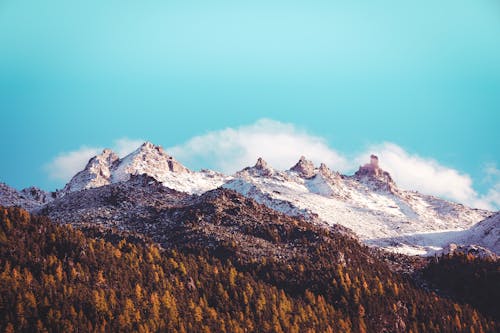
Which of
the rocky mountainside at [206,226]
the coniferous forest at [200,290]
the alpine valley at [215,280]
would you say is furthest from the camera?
the rocky mountainside at [206,226]

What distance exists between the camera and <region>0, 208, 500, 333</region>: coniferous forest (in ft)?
386

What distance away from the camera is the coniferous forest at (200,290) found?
118 meters

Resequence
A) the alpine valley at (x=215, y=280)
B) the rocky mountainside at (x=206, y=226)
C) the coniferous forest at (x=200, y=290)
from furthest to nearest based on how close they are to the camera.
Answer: the rocky mountainside at (x=206, y=226), the alpine valley at (x=215, y=280), the coniferous forest at (x=200, y=290)

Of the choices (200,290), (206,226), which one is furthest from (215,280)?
(206,226)

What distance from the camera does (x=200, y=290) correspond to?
139750 millimetres

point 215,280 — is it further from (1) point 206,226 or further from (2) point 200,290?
(1) point 206,226

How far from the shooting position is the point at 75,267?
129750mm

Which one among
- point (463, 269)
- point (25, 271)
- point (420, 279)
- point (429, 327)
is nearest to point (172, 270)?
point (25, 271)

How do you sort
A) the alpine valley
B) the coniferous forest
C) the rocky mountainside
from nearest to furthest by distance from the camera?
the coniferous forest, the alpine valley, the rocky mountainside

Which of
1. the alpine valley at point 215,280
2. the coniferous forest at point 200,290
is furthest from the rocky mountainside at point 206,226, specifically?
the coniferous forest at point 200,290

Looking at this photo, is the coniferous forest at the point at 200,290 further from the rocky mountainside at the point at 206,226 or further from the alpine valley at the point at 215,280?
the rocky mountainside at the point at 206,226

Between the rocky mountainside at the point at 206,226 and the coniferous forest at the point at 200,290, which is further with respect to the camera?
the rocky mountainside at the point at 206,226

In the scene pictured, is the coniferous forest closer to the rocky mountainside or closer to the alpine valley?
the alpine valley

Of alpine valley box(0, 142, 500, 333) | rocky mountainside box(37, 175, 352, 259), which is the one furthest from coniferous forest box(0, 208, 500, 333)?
rocky mountainside box(37, 175, 352, 259)
